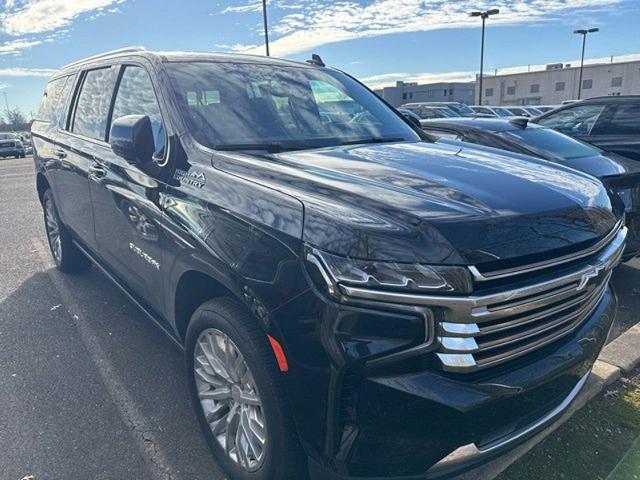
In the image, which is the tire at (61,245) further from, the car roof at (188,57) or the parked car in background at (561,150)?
the parked car in background at (561,150)

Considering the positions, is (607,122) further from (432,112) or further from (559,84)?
(559,84)

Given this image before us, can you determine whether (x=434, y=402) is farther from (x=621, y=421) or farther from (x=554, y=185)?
(x=621, y=421)

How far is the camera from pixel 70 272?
5.29m

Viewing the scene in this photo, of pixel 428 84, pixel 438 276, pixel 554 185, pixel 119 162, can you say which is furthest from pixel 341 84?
pixel 428 84

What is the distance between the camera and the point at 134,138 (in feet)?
8.57

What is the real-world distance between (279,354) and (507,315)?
814 millimetres

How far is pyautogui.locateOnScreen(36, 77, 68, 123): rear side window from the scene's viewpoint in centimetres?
481

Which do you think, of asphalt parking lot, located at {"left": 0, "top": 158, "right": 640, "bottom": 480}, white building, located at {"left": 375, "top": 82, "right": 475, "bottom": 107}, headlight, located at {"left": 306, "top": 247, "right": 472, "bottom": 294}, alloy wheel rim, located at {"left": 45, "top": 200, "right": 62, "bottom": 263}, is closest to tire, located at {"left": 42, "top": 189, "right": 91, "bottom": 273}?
alloy wheel rim, located at {"left": 45, "top": 200, "right": 62, "bottom": 263}

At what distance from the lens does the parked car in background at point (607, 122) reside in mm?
6043

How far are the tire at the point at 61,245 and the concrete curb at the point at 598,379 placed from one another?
399 cm

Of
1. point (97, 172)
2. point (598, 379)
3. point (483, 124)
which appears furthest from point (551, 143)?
point (97, 172)

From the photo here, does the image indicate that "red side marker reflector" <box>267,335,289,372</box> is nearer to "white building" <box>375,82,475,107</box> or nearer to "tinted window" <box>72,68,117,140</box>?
"tinted window" <box>72,68,117,140</box>

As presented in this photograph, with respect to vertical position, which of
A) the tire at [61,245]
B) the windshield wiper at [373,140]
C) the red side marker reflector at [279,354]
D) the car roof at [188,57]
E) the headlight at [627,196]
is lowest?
the tire at [61,245]

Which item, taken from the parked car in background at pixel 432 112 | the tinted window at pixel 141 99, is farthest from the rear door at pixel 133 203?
the parked car in background at pixel 432 112
